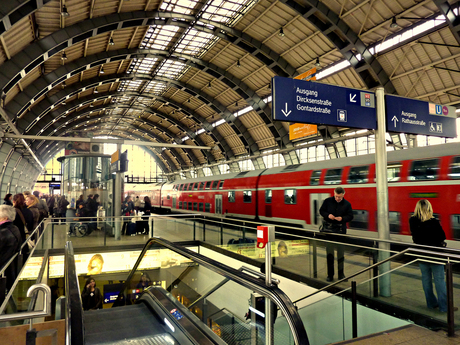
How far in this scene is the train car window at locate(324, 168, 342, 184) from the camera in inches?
509

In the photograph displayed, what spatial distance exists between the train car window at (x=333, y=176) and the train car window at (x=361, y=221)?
1.41m

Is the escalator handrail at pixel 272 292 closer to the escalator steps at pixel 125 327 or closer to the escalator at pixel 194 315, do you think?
the escalator at pixel 194 315

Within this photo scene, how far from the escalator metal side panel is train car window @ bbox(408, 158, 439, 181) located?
8.36 m

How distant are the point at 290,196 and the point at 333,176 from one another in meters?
2.83

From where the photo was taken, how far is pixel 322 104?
794cm

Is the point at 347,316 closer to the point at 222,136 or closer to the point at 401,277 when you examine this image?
the point at 401,277

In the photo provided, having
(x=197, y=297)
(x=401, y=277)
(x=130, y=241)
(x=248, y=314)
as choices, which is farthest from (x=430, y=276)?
(x=130, y=241)

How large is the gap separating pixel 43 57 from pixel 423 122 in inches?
762

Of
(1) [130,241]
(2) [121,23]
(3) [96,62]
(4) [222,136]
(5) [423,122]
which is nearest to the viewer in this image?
(5) [423,122]

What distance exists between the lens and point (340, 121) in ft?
26.1

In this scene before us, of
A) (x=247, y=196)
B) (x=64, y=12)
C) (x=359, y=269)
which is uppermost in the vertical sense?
(x=64, y=12)

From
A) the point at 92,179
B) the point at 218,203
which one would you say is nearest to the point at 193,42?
the point at 218,203

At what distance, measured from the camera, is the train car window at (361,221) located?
11.7 metres

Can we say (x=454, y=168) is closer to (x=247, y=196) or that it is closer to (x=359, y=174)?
(x=359, y=174)
